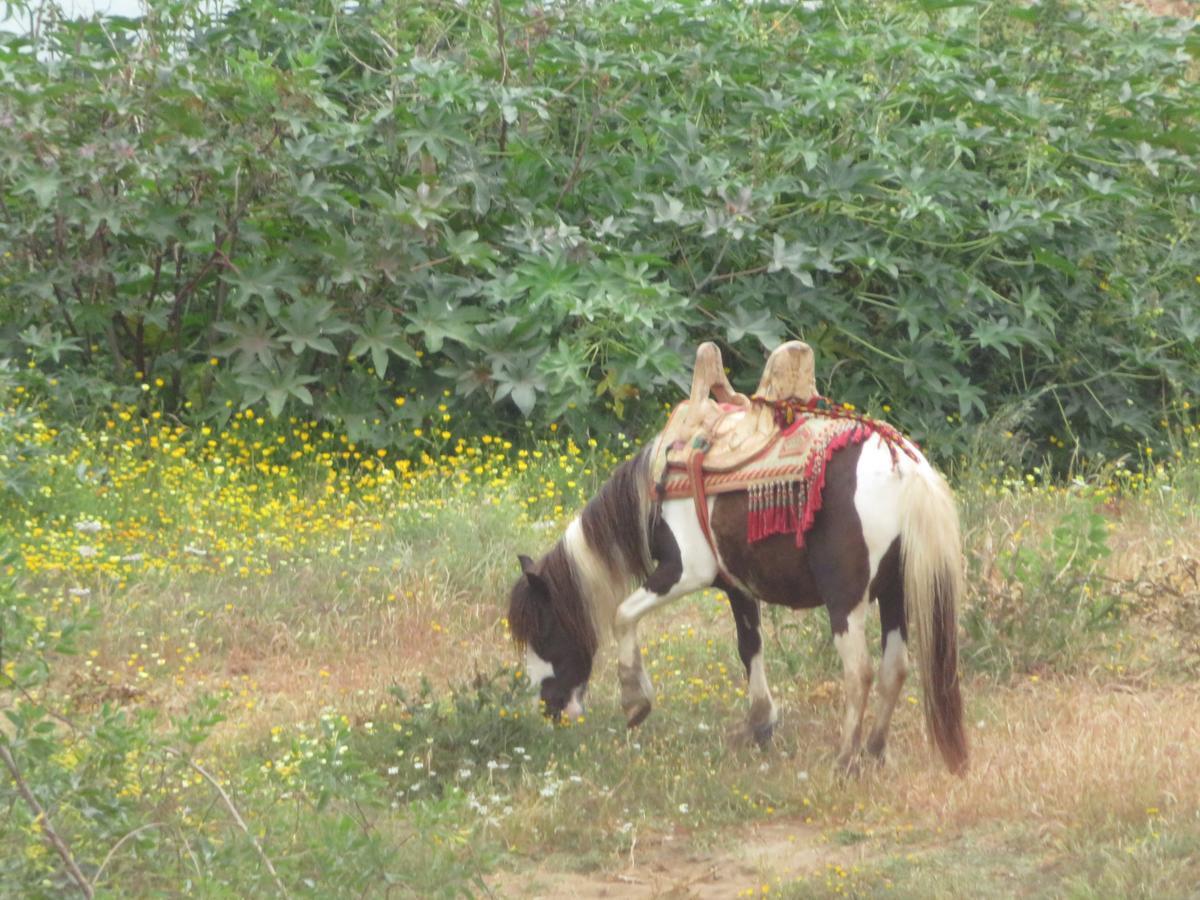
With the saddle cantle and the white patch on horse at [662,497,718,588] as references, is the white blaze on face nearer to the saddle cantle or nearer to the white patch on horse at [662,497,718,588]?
the white patch on horse at [662,497,718,588]

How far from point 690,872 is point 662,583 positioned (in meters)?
1.15

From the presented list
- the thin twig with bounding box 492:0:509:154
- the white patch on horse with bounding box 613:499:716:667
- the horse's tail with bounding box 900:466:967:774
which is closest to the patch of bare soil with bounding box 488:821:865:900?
the horse's tail with bounding box 900:466:967:774

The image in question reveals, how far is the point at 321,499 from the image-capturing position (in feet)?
28.8

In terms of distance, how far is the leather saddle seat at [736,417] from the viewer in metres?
5.84

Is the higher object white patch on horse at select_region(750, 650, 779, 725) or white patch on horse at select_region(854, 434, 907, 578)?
white patch on horse at select_region(854, 434, 907, 578)

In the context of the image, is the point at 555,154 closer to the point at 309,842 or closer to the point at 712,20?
the point at 712,20

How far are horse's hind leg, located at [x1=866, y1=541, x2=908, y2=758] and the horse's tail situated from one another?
0.18 metres

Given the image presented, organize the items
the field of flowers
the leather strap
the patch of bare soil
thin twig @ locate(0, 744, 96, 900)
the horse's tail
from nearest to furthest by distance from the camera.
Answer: thin twig @ locate(0, 744, 96, 900) → the field of flowers → the patch of bare soil → the horse's tail → the leather strap

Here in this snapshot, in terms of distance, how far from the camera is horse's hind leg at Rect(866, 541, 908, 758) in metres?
5.74

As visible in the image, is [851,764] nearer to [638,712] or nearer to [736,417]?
[638,712]

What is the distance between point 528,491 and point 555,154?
2.22 meters

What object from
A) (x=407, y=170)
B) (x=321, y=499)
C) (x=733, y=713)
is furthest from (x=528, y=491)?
(x=733, y=713)

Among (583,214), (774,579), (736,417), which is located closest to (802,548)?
(774,579)

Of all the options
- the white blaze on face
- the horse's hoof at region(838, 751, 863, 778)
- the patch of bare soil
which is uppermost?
the white blaze on face
